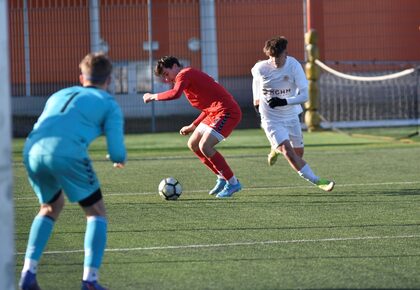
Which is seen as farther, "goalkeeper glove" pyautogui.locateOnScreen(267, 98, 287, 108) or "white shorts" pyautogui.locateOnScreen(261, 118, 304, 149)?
"white shorts" pyautogui.locateOnScreen(261, 118, 304, 149)

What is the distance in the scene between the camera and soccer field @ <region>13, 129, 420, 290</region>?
7977 mm

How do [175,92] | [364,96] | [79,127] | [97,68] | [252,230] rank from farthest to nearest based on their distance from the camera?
[364,96], [175,92], [252,230], [97,68], [79,127]

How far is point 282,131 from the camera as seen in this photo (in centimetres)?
1345

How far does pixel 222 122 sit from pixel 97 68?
19.3 ft

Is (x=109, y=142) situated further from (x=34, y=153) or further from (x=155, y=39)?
(x=155, y=39)

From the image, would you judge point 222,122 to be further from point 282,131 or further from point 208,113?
point 282,131

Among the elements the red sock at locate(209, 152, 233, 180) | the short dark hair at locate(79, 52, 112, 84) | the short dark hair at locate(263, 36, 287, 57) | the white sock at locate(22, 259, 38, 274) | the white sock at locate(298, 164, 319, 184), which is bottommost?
the white sock at locate(298, 164, 319, 184)

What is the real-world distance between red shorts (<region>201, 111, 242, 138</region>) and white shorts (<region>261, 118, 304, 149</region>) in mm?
446

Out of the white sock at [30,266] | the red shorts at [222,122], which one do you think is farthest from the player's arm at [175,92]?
the white sock at [30,266]

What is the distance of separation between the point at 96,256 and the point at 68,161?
2.26ft

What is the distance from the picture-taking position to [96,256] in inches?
289

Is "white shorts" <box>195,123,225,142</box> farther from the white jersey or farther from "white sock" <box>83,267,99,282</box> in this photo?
"white sock" <box>83,267,99,282</box>

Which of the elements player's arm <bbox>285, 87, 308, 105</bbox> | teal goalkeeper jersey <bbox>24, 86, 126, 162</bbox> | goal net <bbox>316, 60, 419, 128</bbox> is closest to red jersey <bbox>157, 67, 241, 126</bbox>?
player's arm <bbox>285, 87, 308, 105</bbox>

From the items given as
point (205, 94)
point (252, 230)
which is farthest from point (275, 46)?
point (252, 230)
